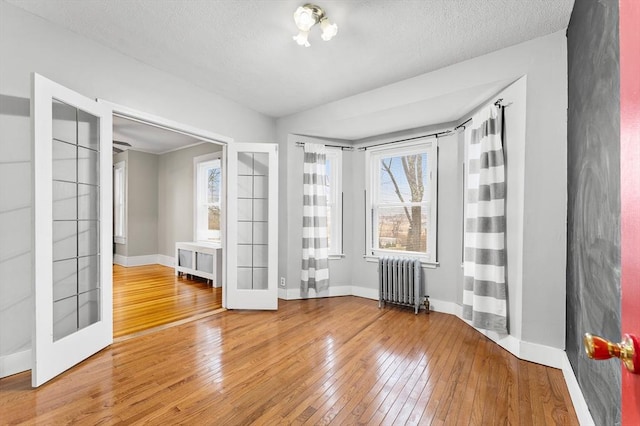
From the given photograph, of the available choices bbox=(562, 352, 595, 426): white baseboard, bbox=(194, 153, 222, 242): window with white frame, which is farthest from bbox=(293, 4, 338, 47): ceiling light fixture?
bbox=(194, 153, 222, 242): window with white frame

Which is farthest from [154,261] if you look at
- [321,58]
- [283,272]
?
[321,58]

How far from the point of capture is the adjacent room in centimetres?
174

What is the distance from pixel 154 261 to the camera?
22.1 ft

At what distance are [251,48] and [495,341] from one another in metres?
3.54

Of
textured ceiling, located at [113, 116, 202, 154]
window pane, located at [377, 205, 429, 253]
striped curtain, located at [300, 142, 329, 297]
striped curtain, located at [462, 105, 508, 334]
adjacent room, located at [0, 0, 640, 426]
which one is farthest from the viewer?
textured ceiling, located at [113, 116, 202, 154]

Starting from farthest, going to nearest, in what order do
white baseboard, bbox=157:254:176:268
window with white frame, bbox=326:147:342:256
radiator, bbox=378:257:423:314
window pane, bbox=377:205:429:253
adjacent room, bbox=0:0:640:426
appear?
white baseboard, bbox=157:254:176:268 → window with white frame, bbox=326:147:342:256 → window pane, bbox=377:205:429:253 → radiator, bbox=378:257:423:314 → adjacent room, bbox=0:0:640:426

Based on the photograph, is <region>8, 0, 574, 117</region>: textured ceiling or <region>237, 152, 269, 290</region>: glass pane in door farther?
<region>237, 152, 269, 290</region>: glass pane in door

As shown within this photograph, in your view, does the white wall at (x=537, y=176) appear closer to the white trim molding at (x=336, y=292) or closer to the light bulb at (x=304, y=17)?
the light bulb at (x=304, y=17)

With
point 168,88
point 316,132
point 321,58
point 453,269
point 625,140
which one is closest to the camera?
point 625,140

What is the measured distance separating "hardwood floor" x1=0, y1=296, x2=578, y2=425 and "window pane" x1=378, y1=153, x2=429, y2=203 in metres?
1.74

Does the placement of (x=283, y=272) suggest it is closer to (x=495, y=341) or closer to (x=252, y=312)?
(x=252, y=312)

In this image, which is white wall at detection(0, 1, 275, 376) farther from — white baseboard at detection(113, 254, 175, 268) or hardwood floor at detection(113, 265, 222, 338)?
white baseboard at detection(113, 254, 175, 268)

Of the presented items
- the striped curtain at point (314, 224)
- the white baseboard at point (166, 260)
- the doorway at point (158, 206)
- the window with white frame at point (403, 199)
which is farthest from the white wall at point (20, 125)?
the white baseboard at point (166, 260)

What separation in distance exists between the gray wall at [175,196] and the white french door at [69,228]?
11.1 feet
